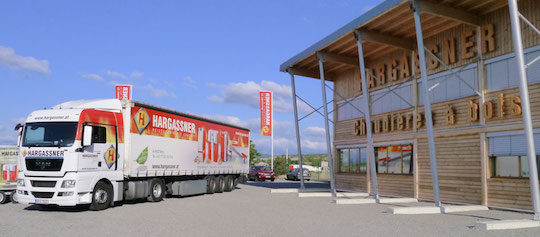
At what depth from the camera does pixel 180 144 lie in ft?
63.0

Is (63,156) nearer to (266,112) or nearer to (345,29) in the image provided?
(345,29)

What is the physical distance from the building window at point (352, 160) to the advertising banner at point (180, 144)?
5.75m

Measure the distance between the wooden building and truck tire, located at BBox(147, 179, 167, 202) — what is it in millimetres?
9623

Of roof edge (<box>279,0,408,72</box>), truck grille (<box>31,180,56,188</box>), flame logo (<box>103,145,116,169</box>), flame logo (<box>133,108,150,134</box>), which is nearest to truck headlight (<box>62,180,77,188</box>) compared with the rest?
truck grille (<box>31,180,56,188</box>)

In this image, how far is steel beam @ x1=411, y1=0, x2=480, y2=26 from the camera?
15.1 m

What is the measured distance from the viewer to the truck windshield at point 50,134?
13438mm

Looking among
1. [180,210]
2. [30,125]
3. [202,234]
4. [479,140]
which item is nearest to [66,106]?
[30,125]

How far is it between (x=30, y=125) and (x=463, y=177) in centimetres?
1490

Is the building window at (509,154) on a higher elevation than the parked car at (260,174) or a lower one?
higher

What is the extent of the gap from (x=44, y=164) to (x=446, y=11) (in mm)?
13959

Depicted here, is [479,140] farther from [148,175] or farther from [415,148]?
[148,175]

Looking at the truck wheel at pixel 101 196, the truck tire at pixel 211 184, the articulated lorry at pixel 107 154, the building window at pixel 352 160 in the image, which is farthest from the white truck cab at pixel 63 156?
the building window at pixel 352 160

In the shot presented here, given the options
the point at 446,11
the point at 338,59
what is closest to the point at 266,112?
the point at 338,59

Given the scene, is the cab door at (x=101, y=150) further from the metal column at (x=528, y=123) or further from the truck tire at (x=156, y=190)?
the metal column at (x=528, y=123)
